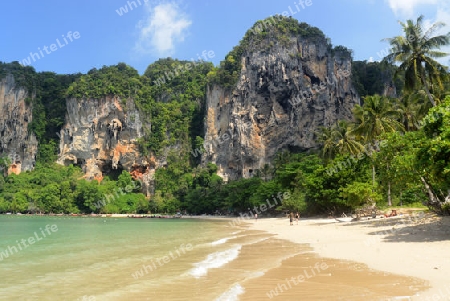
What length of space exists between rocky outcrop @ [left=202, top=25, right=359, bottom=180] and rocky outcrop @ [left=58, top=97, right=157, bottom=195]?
92.6ft

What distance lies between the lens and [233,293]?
7.91 m

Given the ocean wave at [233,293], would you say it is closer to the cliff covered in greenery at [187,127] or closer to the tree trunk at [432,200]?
the tree trunk at [432,200]

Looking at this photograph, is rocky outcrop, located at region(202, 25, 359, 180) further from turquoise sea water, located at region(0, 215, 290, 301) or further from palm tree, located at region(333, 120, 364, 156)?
turquoise sea water, located at region(0, 215, 290, 301)

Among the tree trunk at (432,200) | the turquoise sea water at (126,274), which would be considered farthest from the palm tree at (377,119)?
the turquoise sea water at (126,274)

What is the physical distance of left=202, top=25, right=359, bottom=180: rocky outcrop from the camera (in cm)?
8012

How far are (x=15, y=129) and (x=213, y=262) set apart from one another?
109 m

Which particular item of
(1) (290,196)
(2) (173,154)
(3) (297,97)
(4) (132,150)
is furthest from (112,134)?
(1) (290,196)

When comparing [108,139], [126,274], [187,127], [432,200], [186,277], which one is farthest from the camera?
[187,127]

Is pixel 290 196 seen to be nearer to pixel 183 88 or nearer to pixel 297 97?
pixel 297 97

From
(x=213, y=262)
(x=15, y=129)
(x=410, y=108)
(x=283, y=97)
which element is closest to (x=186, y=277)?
(x=213, y=262)

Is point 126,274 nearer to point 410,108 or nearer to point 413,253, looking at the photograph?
point 413,253

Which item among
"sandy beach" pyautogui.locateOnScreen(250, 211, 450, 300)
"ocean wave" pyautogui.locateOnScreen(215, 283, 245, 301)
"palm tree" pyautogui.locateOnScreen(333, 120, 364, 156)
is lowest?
"sandy beach" pyautogui.locateOnScreen(250, 211, 450, 300)

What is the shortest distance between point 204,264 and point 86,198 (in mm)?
79207

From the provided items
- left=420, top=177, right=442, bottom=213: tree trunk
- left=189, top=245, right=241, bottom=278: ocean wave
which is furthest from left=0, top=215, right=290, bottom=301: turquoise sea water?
left=420, top=177, right=442, bottom=213: tree trunk
